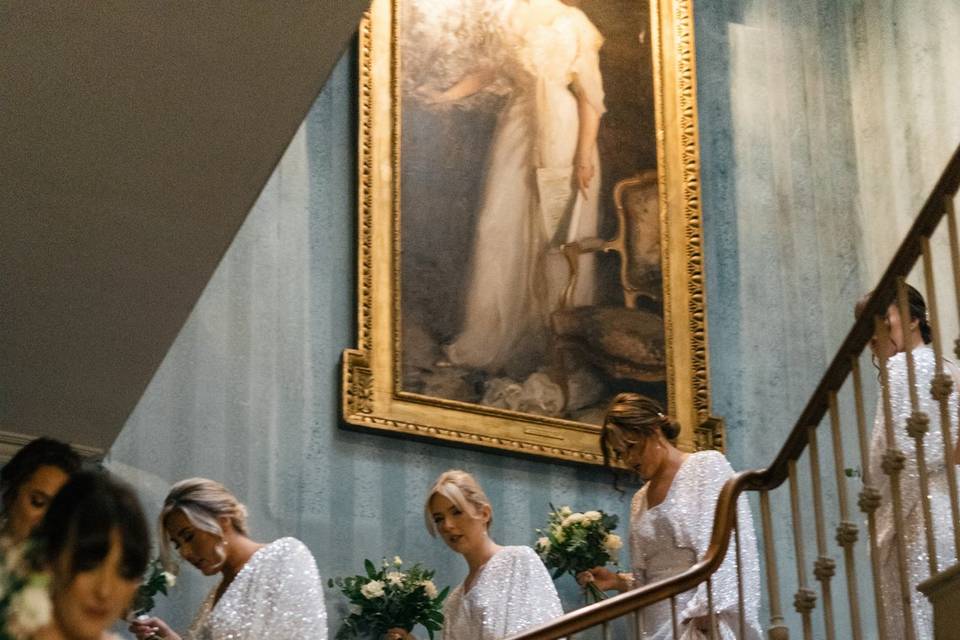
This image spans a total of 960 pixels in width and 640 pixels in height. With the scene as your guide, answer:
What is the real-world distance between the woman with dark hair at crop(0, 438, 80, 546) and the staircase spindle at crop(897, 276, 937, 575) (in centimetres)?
318

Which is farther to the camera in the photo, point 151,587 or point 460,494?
point 151,587

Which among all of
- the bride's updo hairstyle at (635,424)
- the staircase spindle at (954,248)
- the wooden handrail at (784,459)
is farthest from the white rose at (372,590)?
the staircase spindle at (954,248)

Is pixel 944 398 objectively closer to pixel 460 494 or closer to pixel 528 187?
pixel 460 494

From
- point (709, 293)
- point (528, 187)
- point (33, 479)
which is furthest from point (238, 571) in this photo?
point (709, 293)

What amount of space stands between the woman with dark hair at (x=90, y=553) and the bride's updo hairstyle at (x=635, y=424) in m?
4.99

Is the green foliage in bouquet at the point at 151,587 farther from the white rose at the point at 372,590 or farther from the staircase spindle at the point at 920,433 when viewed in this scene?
the staircase spindle at the point at 920,433

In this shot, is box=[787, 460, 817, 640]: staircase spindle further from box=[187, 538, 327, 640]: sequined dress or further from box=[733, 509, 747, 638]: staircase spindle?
box=[187, 538, 327, 640]: sequined dress

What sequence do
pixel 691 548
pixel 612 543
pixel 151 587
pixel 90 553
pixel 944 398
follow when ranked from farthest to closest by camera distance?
pixel 612 543
pixel 151 587
pixel 691 548
pixel 944 398
pixel 90 553

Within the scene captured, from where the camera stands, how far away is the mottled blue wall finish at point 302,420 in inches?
391

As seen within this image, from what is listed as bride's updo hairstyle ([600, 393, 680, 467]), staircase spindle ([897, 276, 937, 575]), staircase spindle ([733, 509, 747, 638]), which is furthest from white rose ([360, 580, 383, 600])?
staircase spindle ([897, 276, 937, 575])

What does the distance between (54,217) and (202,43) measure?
1.33 metres

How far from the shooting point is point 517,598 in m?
8.16

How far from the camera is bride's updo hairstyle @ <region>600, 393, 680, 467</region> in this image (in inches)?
322

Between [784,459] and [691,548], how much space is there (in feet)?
2.79
